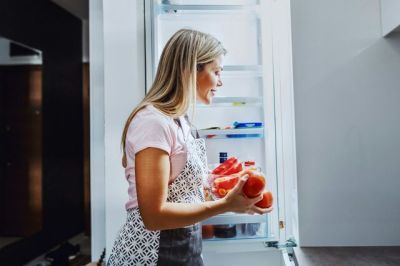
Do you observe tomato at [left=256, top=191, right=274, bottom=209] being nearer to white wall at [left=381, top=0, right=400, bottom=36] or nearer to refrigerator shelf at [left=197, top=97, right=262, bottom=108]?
refrigerator shelf at [left=197, top=97, right=262, bottom=108]

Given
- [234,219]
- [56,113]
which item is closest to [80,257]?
[56,113]

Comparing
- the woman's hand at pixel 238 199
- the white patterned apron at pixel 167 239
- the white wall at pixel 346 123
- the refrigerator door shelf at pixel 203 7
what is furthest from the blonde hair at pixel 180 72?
the white wall at pixel 346 123

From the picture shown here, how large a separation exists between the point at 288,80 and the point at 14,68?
2632 millimetres

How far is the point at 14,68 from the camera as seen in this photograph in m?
2.97

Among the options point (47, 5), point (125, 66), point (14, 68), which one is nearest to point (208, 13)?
point (125, 66)

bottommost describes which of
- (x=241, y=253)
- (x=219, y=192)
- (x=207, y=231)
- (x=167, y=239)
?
(x=241, y=253)

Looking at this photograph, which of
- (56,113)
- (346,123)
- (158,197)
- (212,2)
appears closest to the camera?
(158,197)

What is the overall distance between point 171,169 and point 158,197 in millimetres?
→ 122

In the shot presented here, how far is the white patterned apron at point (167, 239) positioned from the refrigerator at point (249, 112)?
1.44 feet

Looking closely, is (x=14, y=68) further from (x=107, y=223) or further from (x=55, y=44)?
(x=107, y=223)

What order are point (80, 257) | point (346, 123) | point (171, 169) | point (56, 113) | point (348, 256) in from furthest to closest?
1. point (56, 113)
2. point (80, 257)
3. point (346, 123)
4. point (348, 256)
5. point (171, 169)

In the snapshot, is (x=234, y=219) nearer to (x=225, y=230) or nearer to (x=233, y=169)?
(x=225, y=230)

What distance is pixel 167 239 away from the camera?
860 mm

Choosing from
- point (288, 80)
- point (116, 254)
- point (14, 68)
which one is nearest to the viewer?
point (116, 254)
